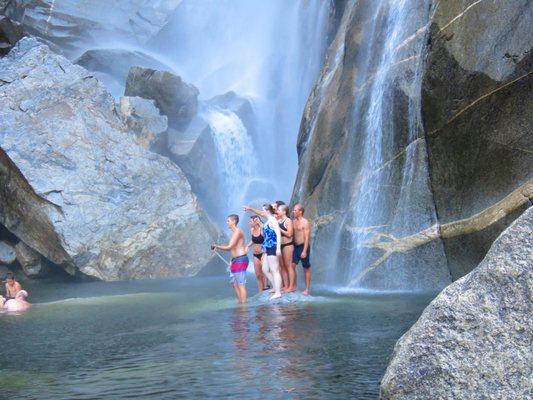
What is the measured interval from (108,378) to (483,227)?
309 inches

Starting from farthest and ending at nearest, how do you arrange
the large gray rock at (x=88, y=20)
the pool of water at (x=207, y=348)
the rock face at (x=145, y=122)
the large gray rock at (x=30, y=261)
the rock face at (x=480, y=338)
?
the large gray rock at (x=88, y=20), the rock face at (x=145, y=122), the large gray rock at (x=30, y=261), the pool of water at (x=207, y=348), the rock face at (x=480, y=338)

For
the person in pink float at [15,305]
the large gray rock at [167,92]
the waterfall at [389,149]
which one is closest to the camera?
the person in pink float at [15,305]

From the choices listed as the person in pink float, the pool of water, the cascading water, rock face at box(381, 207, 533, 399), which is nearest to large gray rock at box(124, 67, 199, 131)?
the cascading water

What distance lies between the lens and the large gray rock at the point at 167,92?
28531 mm

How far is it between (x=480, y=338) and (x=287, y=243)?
8887 mm

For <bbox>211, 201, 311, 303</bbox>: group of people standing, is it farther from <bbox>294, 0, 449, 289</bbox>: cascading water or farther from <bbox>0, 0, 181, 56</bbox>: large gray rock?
<bbox>0, 0, 181, 56</bbox>: large gray rock

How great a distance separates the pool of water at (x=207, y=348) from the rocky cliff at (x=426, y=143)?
1553mm

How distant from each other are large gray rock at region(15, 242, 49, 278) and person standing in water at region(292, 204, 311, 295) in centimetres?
1233

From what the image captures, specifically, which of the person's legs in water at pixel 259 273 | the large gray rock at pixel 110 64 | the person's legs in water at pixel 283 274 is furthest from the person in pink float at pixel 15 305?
the large gray rock at pixel 110 64

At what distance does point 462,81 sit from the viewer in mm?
12672

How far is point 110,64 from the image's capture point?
3453cm

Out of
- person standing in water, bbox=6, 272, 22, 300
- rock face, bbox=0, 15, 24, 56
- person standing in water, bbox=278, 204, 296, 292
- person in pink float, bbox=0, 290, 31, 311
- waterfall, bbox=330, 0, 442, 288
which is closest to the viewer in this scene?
person standing in water, bbox=278, 204, 296, 292

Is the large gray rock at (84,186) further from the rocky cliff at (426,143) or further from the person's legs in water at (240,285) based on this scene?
the person's legs in water at (240,285)

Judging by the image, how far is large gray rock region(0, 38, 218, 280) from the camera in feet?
68.7
